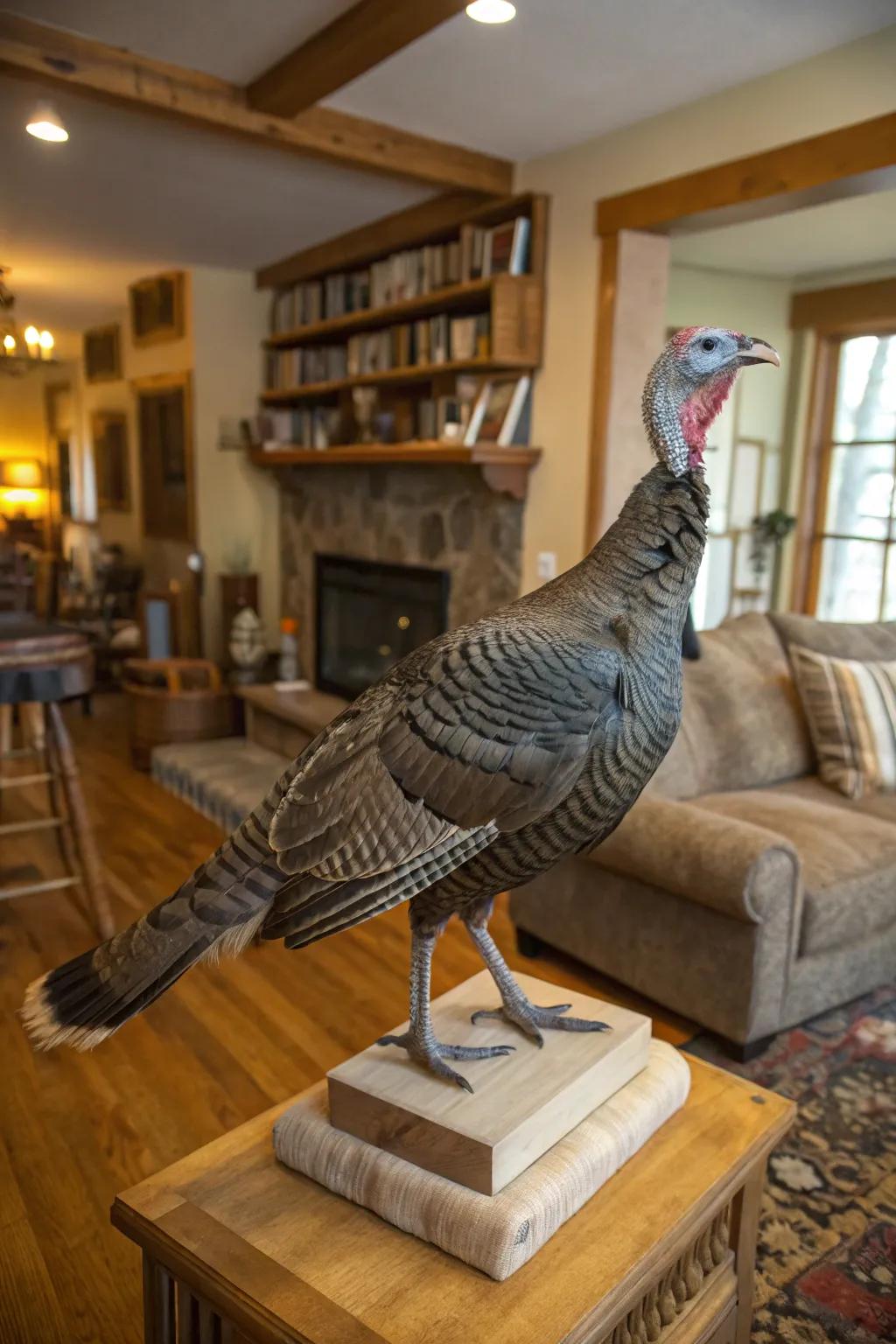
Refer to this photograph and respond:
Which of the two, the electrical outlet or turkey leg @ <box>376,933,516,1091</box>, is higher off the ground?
the electrical outlet

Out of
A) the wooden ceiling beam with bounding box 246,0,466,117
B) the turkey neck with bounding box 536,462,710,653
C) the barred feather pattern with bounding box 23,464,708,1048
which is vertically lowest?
the barred feather pattern with bounding box 23,464,708,1048

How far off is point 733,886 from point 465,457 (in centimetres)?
192

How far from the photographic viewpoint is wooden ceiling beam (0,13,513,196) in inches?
95.9

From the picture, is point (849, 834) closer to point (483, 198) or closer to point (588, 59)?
point (588, 59)

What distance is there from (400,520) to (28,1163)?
3.07 meters

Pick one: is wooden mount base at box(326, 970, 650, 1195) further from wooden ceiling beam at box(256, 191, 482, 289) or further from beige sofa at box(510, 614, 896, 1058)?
wooden ceiling beam at box(256, 191, 482, 289)

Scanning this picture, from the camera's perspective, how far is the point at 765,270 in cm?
471

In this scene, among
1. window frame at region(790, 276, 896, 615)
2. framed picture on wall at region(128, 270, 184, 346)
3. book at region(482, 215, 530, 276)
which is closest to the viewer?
book at region(482, 215, 530, 276)

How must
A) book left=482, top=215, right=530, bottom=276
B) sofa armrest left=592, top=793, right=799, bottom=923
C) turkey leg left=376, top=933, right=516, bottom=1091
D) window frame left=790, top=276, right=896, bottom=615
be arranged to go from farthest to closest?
1. window frame left=790, top=276, right=896, bottom=615
2. book left=482, top=215, right=530, bottom=276
3. sofa armrest left=592, top=793, right=799, bottom=923
4. turkey leg left=376, top=933, right=516, bottom=1091

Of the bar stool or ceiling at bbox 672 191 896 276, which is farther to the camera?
ceiling at bbox 672 191 896 276

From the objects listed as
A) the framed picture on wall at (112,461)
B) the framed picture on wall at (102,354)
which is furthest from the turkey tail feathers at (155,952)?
the framed picture on wall at (112,461)

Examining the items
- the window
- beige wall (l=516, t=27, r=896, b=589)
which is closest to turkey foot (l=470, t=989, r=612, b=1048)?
beige wall (l=516, t=27, r=896, b=589)

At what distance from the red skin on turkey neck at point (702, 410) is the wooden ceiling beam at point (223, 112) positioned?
7.91ft

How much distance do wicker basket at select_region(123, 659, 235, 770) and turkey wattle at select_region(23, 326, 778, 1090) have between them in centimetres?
369
